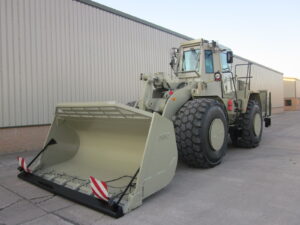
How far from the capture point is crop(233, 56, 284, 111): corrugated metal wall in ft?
63.9

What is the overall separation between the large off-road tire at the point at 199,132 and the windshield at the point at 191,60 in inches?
52.8

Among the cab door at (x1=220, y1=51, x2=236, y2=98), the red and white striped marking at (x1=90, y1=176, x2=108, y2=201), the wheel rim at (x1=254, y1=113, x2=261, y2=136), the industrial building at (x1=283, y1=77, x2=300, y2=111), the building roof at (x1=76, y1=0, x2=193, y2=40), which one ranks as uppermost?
the building roof at (x1=76, y1=0, x2=193, y2=40)

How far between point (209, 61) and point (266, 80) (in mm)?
20003

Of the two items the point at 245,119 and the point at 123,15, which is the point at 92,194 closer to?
the point at 245,119

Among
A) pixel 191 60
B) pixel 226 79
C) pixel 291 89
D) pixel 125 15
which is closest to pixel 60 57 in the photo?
pixel 125 15

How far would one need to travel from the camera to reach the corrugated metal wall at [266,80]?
19.5m

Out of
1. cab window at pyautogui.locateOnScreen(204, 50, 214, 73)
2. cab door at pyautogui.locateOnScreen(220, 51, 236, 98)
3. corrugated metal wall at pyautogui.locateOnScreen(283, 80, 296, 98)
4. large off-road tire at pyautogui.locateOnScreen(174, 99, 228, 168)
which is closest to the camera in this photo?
large off-road tire at pyautogui.locateOnScreen(174, 99, 228, 168)

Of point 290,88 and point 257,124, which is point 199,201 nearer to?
point 257,124

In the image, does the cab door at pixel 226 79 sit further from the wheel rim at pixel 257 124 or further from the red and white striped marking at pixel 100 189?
the red and white striped marking at pixel 100 189

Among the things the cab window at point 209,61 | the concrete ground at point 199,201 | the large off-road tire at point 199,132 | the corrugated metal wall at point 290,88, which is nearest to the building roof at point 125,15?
the cab window at point 209,61

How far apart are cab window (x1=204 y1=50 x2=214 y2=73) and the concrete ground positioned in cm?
217

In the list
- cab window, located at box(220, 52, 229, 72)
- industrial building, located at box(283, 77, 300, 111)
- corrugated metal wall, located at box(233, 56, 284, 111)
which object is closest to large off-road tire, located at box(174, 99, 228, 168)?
cab window, located at box(220, 52, 229, 72)

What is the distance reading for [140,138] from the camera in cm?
379

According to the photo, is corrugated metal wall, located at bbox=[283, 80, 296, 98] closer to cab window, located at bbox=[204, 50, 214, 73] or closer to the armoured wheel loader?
the armoured wheel loader
